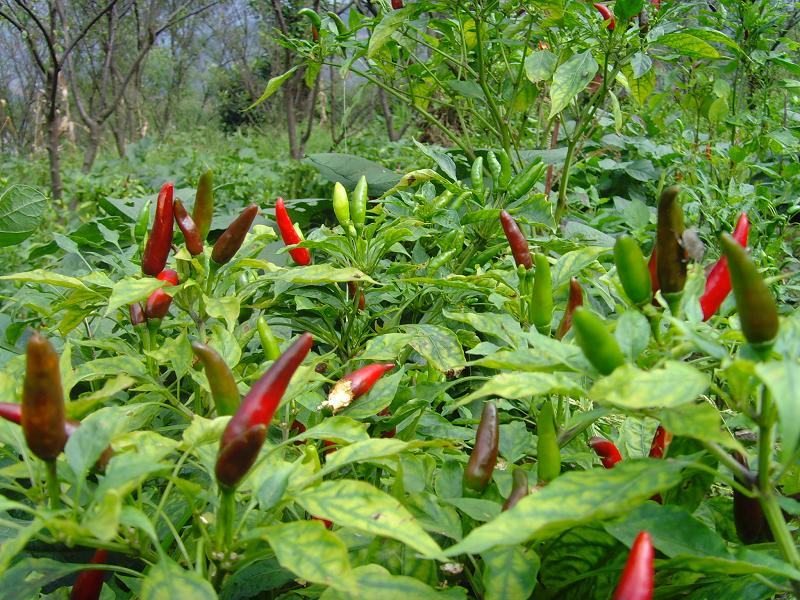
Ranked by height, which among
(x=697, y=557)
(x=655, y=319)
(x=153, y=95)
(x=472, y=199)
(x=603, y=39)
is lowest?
(x=697, y=557)

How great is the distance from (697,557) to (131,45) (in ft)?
49.0

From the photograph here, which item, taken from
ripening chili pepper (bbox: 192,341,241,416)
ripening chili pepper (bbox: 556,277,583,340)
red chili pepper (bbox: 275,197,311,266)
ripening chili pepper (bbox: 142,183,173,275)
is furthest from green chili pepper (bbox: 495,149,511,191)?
ripening chili pepper (bbox: 192,341,241,416)

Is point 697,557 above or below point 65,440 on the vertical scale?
below

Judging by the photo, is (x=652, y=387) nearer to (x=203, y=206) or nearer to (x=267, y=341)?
(x=267, y=341)

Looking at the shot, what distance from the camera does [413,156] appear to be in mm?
3992

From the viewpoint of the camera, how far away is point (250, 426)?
2.01 ft

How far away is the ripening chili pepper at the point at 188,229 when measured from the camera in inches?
41.0

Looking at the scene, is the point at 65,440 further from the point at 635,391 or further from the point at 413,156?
the point at 413,156

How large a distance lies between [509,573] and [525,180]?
888 millimetres

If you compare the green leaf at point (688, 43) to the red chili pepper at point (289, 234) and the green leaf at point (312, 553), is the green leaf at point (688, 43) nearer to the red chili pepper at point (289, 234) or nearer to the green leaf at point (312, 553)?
the red chili pepper at point (289, 234)

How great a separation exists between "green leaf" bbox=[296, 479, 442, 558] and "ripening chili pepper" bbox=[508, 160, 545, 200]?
898mm

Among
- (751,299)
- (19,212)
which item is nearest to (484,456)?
(751,299)

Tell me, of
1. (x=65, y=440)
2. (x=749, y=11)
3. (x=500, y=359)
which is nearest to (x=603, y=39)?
(x=749, y=11)

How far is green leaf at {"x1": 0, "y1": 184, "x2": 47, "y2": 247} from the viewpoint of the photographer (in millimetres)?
1262
